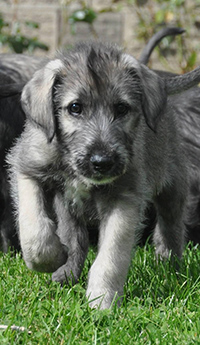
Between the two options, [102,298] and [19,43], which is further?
[19,43]

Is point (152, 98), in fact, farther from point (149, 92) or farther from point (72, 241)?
point (72, 241)

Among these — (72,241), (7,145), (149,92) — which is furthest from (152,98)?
(7,145)

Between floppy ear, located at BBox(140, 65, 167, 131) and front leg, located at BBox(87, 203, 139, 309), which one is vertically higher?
floppy ear, located at BBox(140, 65, 167, 131)

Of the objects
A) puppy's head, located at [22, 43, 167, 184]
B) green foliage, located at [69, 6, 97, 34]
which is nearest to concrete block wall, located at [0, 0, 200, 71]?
green foliage, located at [69, 6, 97, 34]

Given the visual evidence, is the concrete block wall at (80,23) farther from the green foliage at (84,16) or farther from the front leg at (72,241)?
the front leg at (72,241)

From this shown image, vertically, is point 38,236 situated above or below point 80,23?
above

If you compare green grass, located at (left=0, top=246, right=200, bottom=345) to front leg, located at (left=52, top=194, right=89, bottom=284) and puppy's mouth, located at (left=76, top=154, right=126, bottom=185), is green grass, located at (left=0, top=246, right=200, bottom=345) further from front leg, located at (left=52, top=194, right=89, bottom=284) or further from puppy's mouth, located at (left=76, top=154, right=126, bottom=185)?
puppy's mouth, located at (left=76, top=154, right=126, bottom=185)

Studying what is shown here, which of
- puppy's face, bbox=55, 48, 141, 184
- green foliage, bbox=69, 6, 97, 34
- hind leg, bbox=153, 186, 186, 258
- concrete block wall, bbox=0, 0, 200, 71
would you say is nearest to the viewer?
puppy's face, bbox=55, 48, 141, 184

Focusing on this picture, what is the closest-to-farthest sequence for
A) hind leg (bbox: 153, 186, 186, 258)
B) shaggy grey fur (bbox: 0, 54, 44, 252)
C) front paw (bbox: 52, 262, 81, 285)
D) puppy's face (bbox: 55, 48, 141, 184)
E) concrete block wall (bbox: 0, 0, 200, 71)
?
puppy's face (bbox: 55, 48, 141, 184)
front paw (bbox: 52, 262, 81, 285)
hind leg (bbox: 153, 186, 186, 258)
shaggy grey fur (bbox: 0, 54, 44, 252)
concrete block wall (bbox: 0, 0, 200, 71)

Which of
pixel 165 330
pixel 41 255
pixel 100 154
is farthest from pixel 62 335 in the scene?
pixel 100 154
